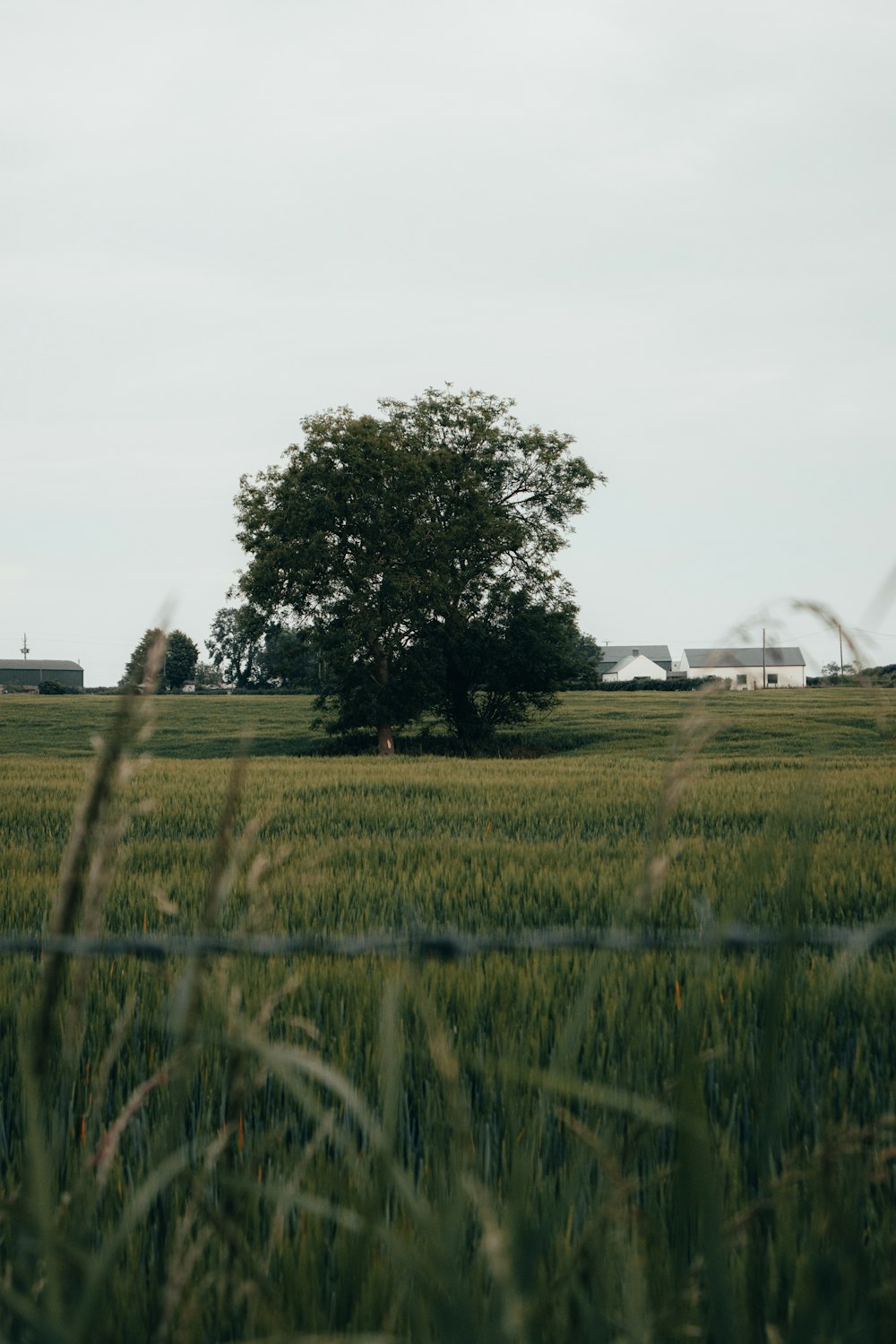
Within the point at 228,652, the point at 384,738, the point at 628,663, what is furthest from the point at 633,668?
the point at 384,738

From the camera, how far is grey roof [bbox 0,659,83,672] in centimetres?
13300

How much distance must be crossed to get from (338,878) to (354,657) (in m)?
27.4

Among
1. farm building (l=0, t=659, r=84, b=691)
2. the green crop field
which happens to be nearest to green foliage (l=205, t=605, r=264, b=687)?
farm building (l=0, t=659, r=84, b=691)

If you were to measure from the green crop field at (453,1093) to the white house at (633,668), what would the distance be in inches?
4640

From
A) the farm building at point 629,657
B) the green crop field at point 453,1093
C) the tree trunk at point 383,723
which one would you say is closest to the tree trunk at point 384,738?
the tree trunk at point 383,723

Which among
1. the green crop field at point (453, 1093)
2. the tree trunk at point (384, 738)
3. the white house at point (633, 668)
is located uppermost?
the white house at point (633, 668)

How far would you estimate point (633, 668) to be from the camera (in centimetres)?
12706

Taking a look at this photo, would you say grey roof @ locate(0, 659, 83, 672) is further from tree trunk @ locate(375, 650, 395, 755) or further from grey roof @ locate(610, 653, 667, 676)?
tree trunk @ locate(375, 650, 395, 755)

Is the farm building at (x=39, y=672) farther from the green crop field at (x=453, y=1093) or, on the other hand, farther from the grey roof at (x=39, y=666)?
the green crop field at (x=453, y=1093)

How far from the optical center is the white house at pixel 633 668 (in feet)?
413

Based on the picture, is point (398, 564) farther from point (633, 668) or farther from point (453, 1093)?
point (633, 668)

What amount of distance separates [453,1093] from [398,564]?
31.5 meters

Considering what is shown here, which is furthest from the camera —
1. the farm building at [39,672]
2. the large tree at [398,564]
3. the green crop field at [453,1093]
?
the farm building at [39,672]

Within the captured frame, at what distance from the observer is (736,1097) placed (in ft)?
8.80
